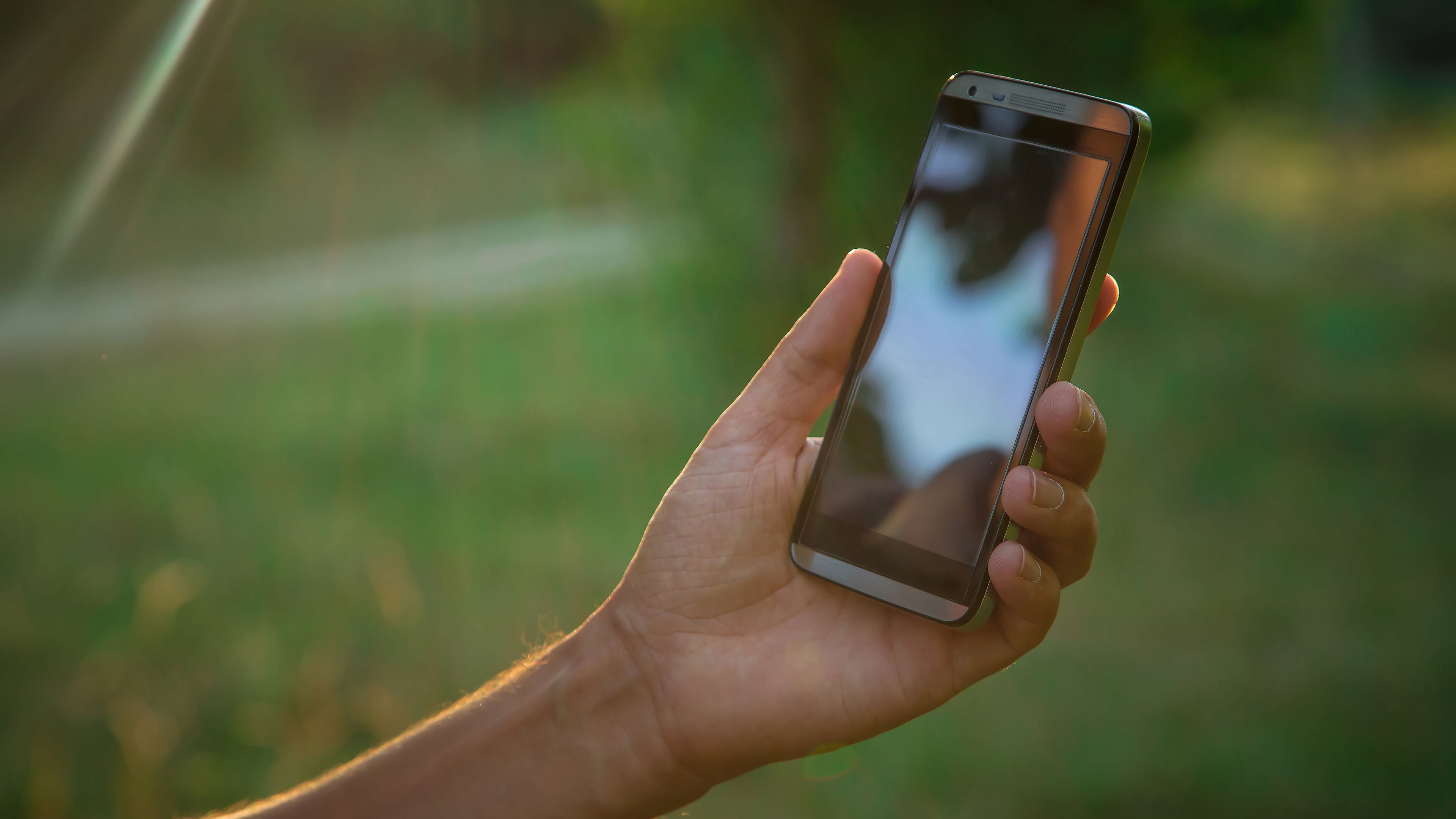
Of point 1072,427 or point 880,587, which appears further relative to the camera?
point 880,587

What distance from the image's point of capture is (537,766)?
1.36 metres

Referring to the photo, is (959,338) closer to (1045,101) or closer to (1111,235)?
(1111,235)

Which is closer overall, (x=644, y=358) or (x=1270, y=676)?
(x=1270, y=676)

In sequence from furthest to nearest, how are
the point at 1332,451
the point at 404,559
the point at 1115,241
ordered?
the point at 1332,451, the point at 404,559, the point at 1115,241

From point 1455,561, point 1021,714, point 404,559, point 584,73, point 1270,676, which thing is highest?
point 584,73

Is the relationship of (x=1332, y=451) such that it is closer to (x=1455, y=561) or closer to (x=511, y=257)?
(x=1455, y=561)

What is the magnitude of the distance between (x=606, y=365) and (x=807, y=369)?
281 cm

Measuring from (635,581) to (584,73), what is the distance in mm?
3593

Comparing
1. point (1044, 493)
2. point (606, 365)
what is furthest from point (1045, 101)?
point (606, 365)

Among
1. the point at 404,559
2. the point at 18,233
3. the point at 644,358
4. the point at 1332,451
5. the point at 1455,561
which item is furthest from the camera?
the point at 18,233

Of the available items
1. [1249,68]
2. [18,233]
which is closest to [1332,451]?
[1249,68]

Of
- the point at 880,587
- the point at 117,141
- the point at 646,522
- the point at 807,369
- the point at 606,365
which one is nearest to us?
the point at 880,587

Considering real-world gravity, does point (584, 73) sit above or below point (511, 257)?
above

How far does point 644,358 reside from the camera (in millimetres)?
4105
